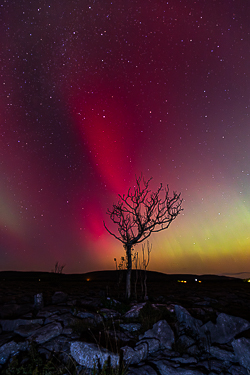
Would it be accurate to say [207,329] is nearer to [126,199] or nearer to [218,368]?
[218,368]

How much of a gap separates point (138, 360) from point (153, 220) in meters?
6.94

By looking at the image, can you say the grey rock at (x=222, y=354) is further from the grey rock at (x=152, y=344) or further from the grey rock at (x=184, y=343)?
the grey rock at (x=152, y=344)

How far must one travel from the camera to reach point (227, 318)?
6020mm

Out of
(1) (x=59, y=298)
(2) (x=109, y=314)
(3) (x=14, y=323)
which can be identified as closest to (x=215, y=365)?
(2) (x=109, y=314)

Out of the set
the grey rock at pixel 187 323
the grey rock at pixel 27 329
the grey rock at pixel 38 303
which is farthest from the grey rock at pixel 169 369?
the grey rock at pixel 38 303

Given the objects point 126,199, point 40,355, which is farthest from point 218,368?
point 126,199

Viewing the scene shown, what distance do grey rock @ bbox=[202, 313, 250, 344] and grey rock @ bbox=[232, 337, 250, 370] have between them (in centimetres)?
74

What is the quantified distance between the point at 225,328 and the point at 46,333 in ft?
14.8

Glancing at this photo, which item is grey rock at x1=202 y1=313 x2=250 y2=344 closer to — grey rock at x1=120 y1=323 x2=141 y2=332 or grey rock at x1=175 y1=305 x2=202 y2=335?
grey rock at x1=175 y1=305 x2=202 y2=335

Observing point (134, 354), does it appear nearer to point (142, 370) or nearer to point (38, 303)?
point (142, 370)

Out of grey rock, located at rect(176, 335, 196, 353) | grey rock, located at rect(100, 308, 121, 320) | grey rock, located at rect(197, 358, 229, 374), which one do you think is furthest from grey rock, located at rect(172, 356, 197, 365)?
grey rock, located at rect(100, 308, 121, 320)

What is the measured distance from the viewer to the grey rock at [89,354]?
4.51 m

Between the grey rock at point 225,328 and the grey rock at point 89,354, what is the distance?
2739 mm

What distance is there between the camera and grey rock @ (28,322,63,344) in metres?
5.45
